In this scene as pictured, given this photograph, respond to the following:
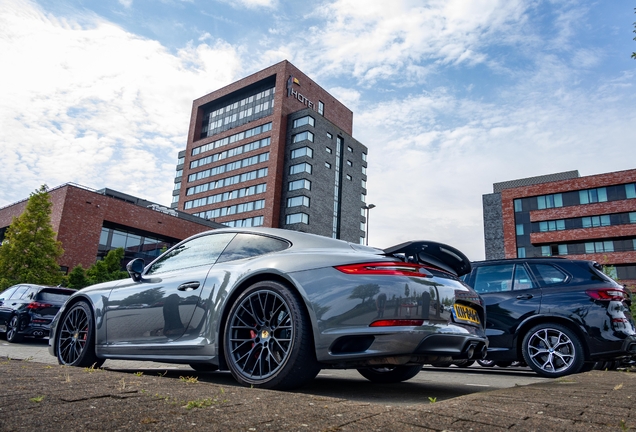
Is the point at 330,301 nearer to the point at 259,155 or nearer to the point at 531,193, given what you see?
the point at 531,193

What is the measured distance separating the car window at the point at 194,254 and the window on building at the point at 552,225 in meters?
53.4

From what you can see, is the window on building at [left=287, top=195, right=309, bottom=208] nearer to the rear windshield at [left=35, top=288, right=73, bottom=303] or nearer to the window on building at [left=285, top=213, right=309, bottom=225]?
the window on building at [left=285, top=213, right=309, bottom=225]

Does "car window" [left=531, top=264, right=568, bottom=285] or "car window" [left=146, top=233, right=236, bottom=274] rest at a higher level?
"car window" [left=531, top=264, right=568, bottom=285]

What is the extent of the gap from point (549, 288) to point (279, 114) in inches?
2330

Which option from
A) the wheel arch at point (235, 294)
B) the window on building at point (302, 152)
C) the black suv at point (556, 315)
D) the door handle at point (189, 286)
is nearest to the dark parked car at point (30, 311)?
the door handle at point (189, 286)

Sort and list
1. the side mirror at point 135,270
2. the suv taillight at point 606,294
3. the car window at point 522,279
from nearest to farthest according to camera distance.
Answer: the side mirror at point 135,270
the suv taillight at point 606,294
the car window at point 522,279

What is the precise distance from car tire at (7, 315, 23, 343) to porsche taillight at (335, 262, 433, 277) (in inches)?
431

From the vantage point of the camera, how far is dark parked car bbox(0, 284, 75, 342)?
36.5 ft

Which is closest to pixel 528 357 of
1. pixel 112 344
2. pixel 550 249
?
pixel 112 344

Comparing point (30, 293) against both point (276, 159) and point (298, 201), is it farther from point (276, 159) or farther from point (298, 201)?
point (276, 159)

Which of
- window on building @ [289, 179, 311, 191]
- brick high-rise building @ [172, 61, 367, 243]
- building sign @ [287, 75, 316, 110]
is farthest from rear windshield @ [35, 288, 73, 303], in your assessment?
building sign @ [287, 75, 316, 110]

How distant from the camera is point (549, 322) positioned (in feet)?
20.0

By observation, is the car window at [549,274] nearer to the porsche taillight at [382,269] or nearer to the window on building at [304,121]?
the porsche taillight at [382,269]

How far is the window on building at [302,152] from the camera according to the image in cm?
6216
